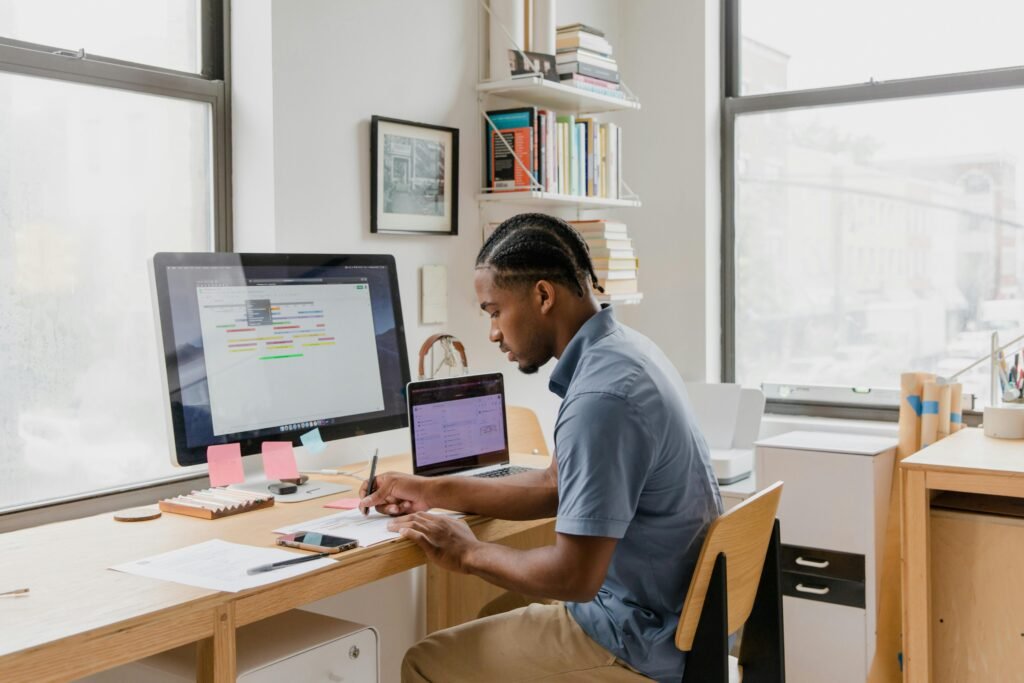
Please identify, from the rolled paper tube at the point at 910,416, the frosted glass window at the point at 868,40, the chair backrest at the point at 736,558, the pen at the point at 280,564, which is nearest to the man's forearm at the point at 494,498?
the pen at the point at 280,564

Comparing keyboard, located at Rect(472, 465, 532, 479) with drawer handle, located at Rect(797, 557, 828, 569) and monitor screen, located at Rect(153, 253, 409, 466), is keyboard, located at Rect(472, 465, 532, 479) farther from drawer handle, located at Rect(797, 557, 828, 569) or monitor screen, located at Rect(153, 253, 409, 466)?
drawer handle, located at Rect(797, 557, 828, 569)

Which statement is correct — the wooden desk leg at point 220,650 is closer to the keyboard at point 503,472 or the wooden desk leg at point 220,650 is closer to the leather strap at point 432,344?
the keyboard at point 503,472

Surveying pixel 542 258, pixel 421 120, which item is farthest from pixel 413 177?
pixel 542 258

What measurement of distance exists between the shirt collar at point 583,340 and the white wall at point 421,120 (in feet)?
3.21

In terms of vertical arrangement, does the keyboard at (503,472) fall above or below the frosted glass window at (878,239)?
below

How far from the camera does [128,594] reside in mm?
1472

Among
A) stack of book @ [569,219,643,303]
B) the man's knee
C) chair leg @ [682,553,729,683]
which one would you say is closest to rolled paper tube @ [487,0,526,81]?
stack of book @ [569,219,643,303]

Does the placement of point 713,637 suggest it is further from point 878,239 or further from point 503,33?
point 878,239

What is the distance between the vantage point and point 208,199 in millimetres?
2549

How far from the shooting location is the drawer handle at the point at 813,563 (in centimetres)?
286

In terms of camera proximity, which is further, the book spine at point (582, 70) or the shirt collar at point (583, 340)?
the book spine at point (582, 70)

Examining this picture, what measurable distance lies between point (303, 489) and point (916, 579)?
1.47 meters

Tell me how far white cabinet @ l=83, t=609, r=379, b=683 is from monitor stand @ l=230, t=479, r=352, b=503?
0.34 m

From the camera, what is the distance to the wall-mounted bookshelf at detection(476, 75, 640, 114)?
3.03 meters
